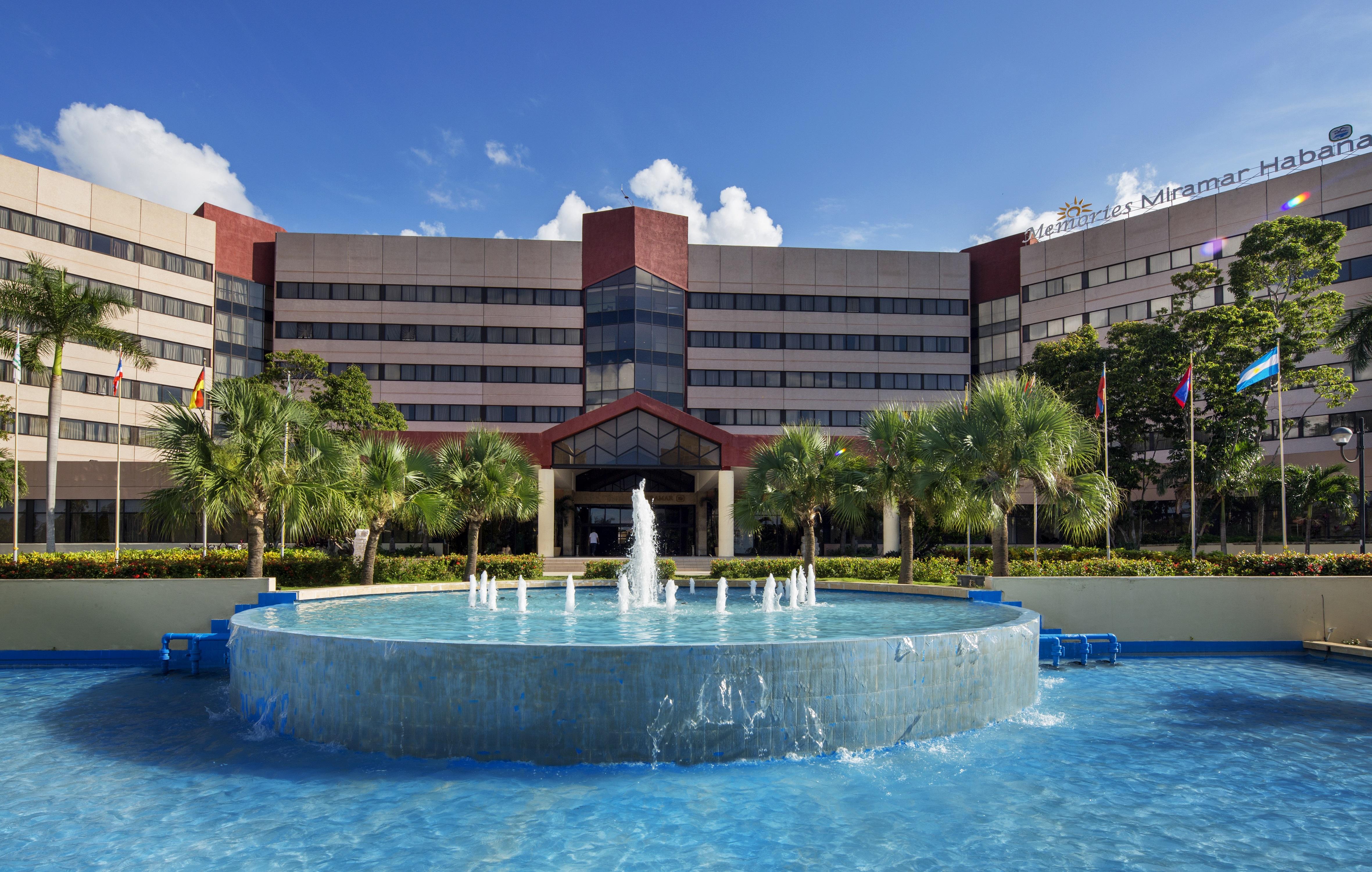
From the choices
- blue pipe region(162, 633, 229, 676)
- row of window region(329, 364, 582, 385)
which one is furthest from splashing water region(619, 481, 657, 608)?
row of window region(329, 364, 582, 385)

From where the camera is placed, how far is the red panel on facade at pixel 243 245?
49438mm

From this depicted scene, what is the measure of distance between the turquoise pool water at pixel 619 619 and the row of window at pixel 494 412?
31473 mm

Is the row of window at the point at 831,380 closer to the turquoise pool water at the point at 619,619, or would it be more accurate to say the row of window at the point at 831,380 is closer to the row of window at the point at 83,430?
the row of window at the point at 83,430

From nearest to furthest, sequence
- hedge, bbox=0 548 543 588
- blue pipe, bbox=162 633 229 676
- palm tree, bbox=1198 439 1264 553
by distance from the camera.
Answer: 1. blue pipe, bbox=162 633 229 676
2. hedge, bbox=0 548 543 588
3. palm tree, bbox=1198 439 1264 553

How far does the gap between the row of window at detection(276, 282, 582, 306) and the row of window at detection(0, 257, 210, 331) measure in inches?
177

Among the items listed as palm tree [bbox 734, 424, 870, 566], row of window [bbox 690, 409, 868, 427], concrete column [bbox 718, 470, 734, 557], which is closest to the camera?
palm tree [bbox 734, 424, 870, 566]

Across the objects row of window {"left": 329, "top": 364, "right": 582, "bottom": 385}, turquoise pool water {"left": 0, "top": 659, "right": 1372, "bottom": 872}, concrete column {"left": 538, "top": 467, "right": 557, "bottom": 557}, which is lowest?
turquoise pool water {"left": 0, "top": 659, "right": 1372, "bottom": 872}

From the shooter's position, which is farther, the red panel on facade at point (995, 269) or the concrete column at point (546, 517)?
the red panel on facade at point (995, 269)

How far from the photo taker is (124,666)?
49.1 ft

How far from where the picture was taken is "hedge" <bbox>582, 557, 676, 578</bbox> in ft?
75.4

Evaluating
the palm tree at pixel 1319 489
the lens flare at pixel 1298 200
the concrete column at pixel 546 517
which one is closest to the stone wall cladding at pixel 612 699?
the concrete column at pixel 546 517

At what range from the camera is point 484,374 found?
166ft

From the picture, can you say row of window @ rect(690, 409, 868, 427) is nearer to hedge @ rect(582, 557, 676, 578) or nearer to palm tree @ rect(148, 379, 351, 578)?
hedge @ rect(582, 557, 676, 578)

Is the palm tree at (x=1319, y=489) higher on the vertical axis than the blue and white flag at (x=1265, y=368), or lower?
lower
